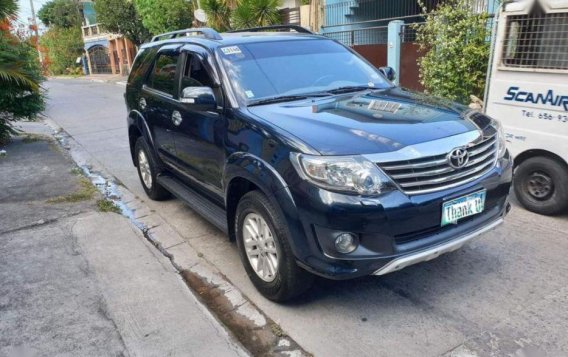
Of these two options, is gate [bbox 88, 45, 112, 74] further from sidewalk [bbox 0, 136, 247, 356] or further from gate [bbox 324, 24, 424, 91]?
sidewalk [bbox 0, 136, 247, 356]

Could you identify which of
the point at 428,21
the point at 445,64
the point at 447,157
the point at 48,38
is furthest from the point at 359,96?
the point at 48,38

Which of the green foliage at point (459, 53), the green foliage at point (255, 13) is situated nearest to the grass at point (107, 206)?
the green foliage at point (459, 53)

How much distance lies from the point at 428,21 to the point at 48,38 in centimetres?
4779

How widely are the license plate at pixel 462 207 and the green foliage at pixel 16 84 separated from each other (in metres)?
8.24

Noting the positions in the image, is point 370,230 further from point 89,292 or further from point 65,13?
point 65,13

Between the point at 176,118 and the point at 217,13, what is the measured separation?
12.7 meters

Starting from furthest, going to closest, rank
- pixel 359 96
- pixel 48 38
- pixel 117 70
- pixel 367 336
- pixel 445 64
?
pixel 48 38 → pixel 117 70 → pixel 445 64 → pixel 359 96 → pixel 367 336

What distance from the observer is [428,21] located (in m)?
8.39

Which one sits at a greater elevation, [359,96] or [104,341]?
[359,96]

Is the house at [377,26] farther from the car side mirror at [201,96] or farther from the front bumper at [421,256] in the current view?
the front bumper at [421,256]

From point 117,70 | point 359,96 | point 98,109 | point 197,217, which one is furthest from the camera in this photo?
point 117,70

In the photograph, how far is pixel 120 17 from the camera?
89.8 feet

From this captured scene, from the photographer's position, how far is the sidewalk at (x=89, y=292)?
3.01 metres

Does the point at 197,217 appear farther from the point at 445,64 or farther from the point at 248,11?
the point at 248,11
